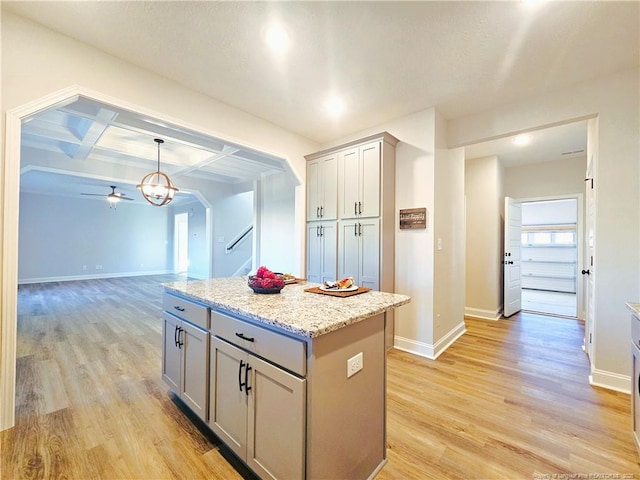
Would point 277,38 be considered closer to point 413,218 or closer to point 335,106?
point 335,106

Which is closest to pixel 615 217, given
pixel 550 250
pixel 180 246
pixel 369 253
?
pixel 369 253

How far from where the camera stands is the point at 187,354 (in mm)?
1923

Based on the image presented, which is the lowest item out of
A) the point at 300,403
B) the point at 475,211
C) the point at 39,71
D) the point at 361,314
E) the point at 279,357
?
the point at 300,403

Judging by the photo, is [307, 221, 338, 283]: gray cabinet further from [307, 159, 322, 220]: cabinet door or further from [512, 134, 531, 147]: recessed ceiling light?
[512, 134, 531, 147]: recessed ceiling light

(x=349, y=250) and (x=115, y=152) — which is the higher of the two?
(x=115, y=152)

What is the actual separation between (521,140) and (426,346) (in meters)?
3.37

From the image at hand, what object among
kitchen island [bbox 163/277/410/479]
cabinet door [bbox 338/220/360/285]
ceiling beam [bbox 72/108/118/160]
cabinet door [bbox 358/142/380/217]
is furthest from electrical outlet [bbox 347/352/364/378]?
ceiling beam [bbox 72/108/118/160]

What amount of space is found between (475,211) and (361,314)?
4.51 metres

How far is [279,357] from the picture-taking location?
1256 mm

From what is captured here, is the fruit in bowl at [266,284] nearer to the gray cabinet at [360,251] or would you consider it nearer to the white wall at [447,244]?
the gray cabinet at [360,251]

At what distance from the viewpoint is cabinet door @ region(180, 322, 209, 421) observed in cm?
173

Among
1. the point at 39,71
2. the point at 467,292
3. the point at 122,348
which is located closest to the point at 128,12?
the point at 39,71

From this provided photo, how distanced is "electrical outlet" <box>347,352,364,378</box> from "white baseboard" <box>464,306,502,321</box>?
14.0 feet

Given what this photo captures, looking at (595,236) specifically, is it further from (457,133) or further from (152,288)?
(152,288)
